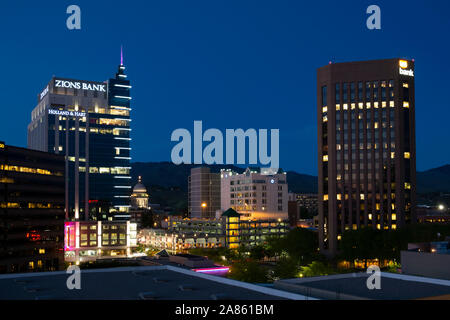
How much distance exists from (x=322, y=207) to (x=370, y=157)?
20.8 m

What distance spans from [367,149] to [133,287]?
127207 millimetres

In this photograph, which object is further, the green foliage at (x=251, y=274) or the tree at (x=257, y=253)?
the tree at (x=257, y=253)

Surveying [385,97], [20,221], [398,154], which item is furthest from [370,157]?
[20,221]

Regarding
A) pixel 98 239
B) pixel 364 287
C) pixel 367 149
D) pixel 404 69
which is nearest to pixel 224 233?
pixel 98 239

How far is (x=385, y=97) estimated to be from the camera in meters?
153

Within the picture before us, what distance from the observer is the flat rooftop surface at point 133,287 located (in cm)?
3338

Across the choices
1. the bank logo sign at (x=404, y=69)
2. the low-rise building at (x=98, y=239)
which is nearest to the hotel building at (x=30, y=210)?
the low-rise building at (x=98, y=239)

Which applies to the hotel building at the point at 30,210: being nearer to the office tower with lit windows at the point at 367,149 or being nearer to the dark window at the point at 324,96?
the office tower with lit windows at the point at 367,149

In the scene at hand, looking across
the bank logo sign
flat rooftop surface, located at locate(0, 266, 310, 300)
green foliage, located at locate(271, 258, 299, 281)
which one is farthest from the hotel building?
the bank logo sign

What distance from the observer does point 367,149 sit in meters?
154

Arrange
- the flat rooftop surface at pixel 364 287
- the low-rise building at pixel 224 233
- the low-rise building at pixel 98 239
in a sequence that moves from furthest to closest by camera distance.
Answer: the low-rise building at pixel 98 239 → the low-rise building at pixel 224 233 → the flat rooftop surface at pixel 364 287

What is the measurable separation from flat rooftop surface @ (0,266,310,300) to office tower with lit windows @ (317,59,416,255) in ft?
369

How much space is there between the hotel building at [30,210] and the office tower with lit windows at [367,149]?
77.6 m
